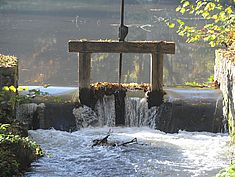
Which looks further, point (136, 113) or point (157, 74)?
point (157, 74)

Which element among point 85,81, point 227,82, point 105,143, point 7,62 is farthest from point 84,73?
point 227,82

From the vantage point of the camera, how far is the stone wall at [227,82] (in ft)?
29.4

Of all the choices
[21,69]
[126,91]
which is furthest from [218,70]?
[21,69]

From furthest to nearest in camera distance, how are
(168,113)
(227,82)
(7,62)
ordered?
(168,113)
(227,82)
(7,62)

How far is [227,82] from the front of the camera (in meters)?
9.59

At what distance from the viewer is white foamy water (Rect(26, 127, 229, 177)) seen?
718cm

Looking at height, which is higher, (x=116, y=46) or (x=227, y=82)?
(x=116, y=46)

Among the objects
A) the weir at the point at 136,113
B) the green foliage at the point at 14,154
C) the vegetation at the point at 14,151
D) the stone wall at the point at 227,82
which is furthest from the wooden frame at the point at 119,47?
the green foliage at the point at 14,154

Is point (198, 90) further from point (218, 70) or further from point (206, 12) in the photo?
point (206, 12)

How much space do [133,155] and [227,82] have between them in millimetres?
2762

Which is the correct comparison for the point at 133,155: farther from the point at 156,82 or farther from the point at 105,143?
the point at 156,82

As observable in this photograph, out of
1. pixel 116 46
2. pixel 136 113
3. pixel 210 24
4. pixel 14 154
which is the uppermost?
pixel 210 24

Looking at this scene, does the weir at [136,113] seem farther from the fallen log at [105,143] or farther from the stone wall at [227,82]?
the fallen log at [105,143]

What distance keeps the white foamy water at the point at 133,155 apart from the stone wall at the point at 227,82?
16.6 inches
